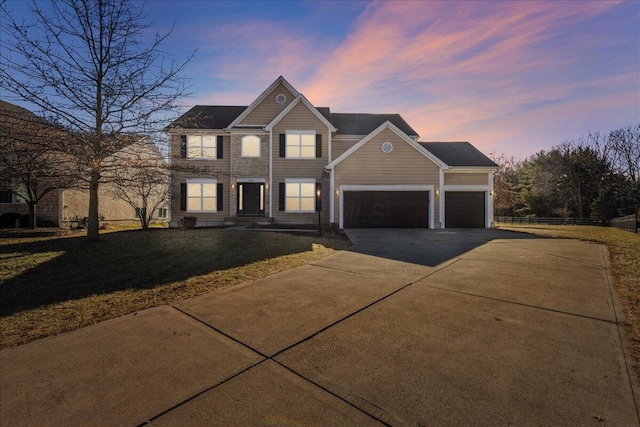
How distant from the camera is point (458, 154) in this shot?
1803 cm

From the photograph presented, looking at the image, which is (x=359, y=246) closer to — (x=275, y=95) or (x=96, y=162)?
(x=96, y=162)

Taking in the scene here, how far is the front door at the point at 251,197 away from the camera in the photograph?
18109 millimetres

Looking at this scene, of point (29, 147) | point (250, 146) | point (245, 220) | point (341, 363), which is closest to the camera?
point (341, 363)

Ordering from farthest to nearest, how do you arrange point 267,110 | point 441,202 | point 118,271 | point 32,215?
1. point 267,110
2. point 441,202
3. point 32,215
4. point 118,271

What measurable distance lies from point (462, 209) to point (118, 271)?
16.7m

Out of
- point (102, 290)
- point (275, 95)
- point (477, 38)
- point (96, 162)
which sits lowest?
point (102, 290)

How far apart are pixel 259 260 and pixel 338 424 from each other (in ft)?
19.3

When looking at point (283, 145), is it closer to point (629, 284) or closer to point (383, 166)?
point (383, 166)

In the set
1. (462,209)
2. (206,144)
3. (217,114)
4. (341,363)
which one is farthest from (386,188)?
(341,363)

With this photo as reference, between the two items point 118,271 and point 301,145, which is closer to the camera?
point 118,271

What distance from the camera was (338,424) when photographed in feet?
6.59

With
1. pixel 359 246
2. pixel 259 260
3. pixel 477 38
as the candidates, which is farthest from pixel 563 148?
pixel 259 260

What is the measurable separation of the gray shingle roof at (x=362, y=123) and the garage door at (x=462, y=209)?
6014 mm

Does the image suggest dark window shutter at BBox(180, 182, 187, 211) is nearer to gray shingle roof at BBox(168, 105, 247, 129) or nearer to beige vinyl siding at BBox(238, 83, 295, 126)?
gray shingle roof at BBox(168, 105, 247, 129)
